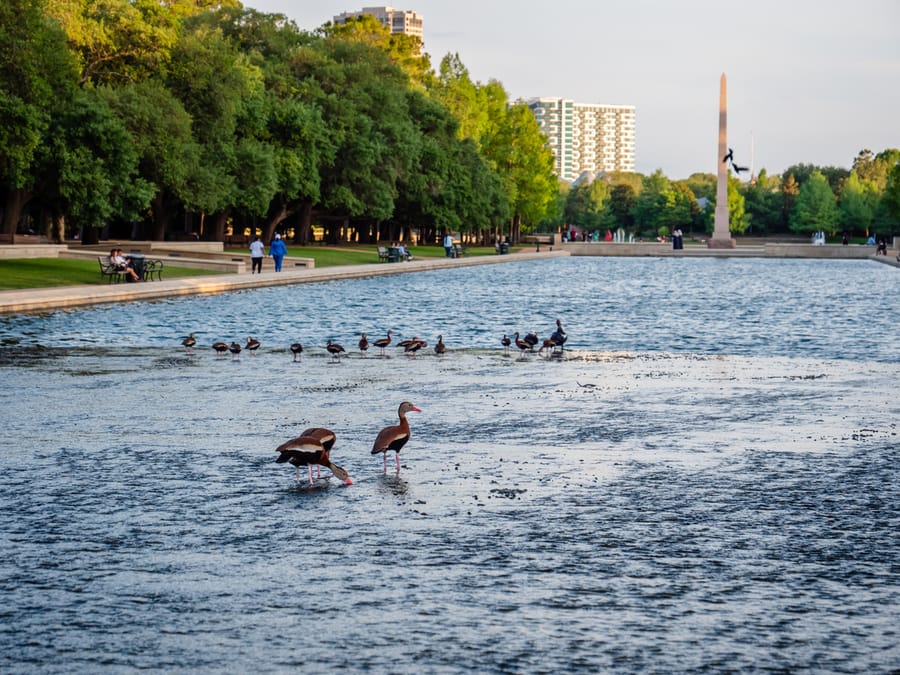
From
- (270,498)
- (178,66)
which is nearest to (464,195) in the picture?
(178,66)

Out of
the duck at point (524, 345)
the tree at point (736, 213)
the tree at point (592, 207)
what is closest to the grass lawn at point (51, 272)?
the duck at point (524, 345)

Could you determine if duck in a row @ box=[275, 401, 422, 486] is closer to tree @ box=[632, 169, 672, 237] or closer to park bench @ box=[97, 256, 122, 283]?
park bench @ box=[97, 256, 122, 283]

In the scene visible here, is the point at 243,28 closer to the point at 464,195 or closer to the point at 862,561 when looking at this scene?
the point at 464,195

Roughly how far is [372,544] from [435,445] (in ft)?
12.8

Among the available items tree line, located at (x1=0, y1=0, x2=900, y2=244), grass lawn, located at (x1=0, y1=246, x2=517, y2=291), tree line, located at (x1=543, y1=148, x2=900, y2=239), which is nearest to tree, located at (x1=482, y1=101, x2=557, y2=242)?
tree line, located at (x1=0, y1=0, x2=900, y2=244)

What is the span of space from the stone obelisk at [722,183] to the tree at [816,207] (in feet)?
182

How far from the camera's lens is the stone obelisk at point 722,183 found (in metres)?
101

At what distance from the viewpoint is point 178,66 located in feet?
207

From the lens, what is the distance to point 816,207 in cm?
16162

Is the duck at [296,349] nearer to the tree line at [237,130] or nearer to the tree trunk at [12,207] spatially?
the tree line at [237,130]

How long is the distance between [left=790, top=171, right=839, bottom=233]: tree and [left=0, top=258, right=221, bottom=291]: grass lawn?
12293 cm

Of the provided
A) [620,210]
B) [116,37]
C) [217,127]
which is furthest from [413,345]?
[620,210]

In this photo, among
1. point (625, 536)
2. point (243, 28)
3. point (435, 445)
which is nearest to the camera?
point (625, 536)

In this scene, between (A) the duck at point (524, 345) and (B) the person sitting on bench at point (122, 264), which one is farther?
(B) the person sitting on bench at point (122, 264)
